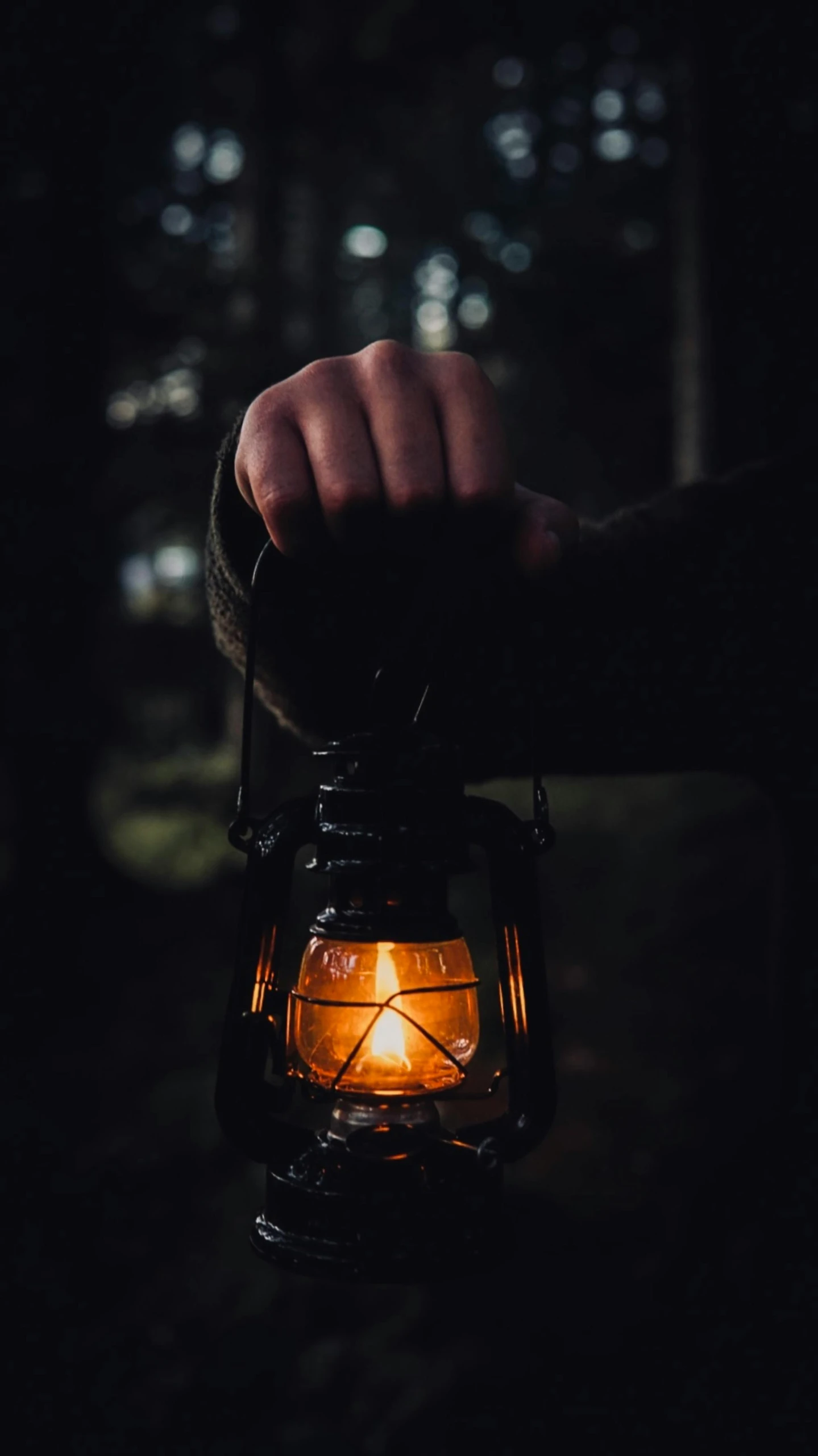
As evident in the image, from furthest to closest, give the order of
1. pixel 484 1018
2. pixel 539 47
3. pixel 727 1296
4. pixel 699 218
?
pixel 539 47, pixel 484 1018, pixel 699 218, pixel 727 1296

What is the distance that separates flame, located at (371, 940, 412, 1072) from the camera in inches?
42.8

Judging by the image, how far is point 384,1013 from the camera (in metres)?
1.09

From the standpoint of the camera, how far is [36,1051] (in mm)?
6199

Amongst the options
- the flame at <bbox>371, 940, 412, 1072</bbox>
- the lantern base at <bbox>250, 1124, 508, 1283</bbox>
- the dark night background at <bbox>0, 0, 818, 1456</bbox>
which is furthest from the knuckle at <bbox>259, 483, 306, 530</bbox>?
the dark night background at <bbox>0, 0, 818, 1456</bbox>

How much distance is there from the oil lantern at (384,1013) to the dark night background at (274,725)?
136 centimetres

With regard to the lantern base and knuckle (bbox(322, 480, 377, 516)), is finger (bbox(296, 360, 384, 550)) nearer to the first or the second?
knuckle (bbox(322, 480, 377, 516))

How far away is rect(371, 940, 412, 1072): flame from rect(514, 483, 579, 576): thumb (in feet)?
1.23

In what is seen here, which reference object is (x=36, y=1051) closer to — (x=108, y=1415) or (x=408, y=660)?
(x=108, y=1415)

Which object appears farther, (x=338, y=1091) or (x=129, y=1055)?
(x=129, y=1055)

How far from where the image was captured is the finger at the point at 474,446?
37.9 inches

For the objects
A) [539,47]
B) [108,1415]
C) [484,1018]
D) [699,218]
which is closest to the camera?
[108,1415]

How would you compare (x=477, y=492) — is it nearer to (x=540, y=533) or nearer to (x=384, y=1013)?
(x=540, y=533)

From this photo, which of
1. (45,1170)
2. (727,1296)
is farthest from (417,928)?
(45,1170)

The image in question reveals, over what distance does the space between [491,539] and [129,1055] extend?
6027 millimetres
